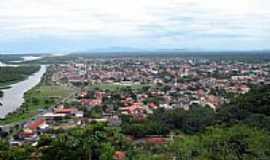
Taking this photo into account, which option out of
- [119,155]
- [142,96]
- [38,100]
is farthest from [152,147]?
[38,100]

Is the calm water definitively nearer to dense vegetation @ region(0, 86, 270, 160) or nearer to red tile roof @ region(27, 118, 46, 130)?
red tile roof @ region(27, 118, 46, 130)

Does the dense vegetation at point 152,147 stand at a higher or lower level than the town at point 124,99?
higher

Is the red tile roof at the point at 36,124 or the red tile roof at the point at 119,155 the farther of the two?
the red tile roof at the point at 36,124

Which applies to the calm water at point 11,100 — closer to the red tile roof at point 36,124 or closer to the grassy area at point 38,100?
the grassy area at point 38,100

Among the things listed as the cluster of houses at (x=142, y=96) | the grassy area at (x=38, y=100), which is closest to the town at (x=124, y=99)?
the cluster of houses at (x=142, y=96)

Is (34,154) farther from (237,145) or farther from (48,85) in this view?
(48,85)

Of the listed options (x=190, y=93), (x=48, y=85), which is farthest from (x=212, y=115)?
(x=48, y=85)

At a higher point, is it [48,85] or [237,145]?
[237,145]

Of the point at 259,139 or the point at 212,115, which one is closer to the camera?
the point at 259,139

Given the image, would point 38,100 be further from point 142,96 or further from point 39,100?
point 142,96

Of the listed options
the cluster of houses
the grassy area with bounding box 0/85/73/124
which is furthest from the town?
the grassy area with bounding box 0/85/73/124
